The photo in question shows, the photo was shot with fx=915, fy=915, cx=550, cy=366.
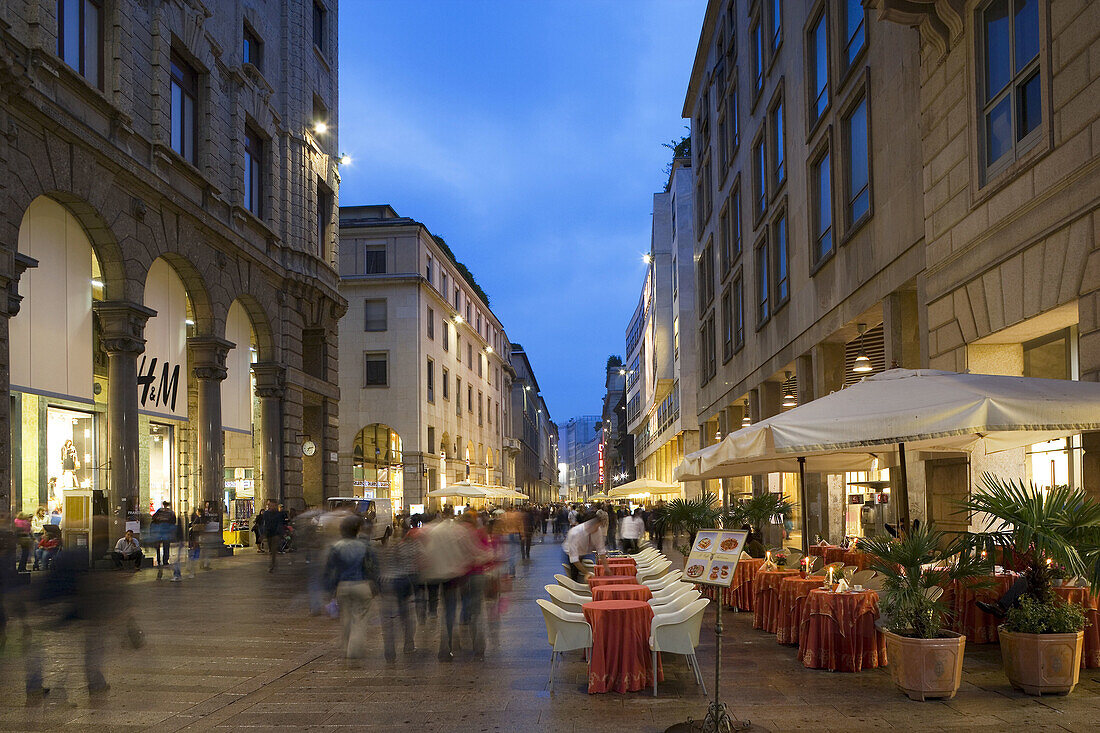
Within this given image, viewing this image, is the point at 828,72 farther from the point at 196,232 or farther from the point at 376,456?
A: the point at 376,456

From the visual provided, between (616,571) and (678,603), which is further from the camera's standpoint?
(616,571)

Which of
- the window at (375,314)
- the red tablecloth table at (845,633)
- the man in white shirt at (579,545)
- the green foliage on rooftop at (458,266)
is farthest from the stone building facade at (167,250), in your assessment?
the green foliage on rooftop at (458,266)

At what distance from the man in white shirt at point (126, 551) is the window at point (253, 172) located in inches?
452

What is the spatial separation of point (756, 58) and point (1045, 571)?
22.9m

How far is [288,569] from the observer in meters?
23.2

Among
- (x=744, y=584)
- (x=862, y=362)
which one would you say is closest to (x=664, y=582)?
(x=744, y=584)

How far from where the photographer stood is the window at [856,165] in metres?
17.7

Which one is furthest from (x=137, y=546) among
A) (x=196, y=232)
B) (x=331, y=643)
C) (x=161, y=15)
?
(x=161, y=15)

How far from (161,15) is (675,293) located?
33322mm

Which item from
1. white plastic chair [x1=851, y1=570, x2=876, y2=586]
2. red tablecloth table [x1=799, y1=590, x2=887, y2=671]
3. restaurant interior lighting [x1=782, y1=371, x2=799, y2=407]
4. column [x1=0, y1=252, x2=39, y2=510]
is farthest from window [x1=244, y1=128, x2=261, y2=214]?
red tablecloth table [x1=799, y1=590, x2=887, y2=671]

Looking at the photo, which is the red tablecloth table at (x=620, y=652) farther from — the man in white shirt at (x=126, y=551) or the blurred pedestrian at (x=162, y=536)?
the man in white shirt at (x=126, y=551)

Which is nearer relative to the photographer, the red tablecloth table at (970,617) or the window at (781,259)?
the red tablecloth table at (970,617)

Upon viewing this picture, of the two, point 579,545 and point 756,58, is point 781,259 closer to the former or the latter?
point 756,58

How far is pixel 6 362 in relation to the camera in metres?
16.2
